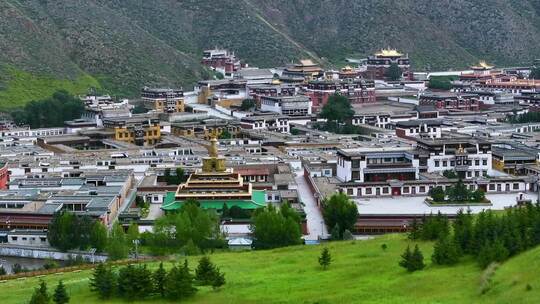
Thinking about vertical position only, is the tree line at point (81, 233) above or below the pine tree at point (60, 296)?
above

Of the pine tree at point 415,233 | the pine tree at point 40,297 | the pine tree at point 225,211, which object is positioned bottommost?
the pine tree at point 40,297

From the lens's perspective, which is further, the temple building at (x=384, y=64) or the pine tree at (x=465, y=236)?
the temple building at (x=384, y=64)

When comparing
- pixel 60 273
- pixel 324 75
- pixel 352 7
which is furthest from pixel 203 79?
pixel 60 273

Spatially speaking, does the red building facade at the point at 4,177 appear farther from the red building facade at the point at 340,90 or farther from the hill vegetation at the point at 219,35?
the red building facade at the point at 340,90

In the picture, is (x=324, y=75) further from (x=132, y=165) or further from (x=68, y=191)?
(x=68, y=191)

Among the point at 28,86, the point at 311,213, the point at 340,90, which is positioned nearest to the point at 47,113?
the point at 28,86

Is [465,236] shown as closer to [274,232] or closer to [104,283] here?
[104,283]

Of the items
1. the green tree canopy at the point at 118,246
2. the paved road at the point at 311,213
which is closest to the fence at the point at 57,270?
the green tree canopy at the point at 118,246

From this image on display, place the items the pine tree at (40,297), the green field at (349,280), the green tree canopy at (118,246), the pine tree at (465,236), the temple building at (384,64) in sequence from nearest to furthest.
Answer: the green field at (349,280)
the pine tree at (40,297)
the pine tree at (465,236)
the green tree canopy at (118,246)
the temple building at (384,64)

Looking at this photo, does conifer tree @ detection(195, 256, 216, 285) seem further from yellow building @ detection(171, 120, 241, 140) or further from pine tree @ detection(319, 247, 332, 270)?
yellow building @ detection(171, 120, 241, 140)
